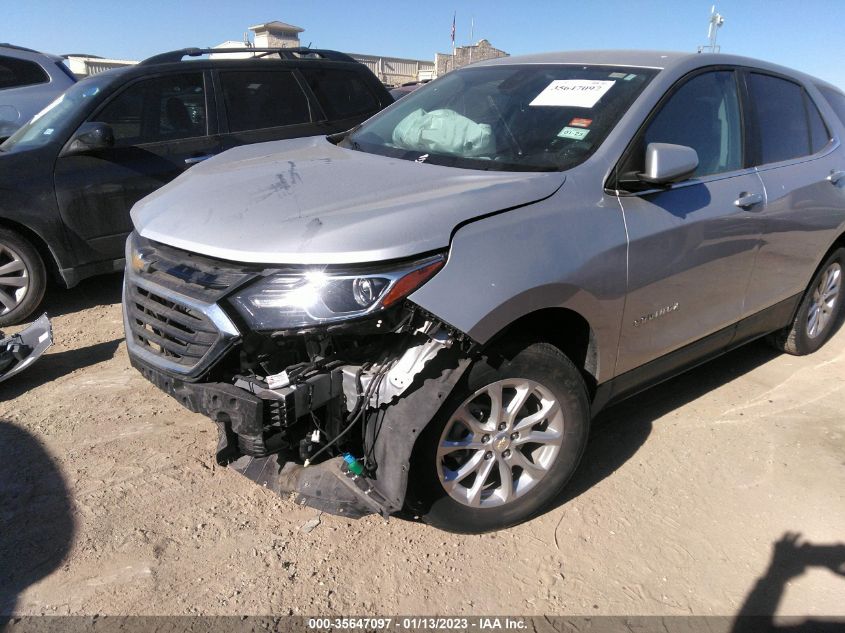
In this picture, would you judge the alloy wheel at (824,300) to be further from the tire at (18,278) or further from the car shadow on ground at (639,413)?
the tire at (18,278)

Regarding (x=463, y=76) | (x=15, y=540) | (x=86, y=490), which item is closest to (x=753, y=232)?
(x=463, y=76)

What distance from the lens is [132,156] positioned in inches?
201

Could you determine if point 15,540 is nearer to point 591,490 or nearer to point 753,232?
point 591,490

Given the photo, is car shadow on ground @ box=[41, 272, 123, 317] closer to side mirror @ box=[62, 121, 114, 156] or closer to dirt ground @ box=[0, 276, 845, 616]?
side mirror @ box=[62, 121, 114, 156]

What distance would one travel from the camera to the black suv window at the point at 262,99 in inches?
221

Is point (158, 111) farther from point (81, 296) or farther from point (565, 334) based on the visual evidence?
point (565, 334)

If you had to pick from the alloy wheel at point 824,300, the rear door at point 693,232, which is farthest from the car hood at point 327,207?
the alloy wheel at point 824,300

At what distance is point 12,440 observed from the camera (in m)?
3.30

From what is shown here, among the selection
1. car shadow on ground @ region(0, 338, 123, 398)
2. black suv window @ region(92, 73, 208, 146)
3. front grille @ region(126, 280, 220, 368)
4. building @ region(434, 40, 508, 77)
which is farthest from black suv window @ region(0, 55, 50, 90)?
building @ region(434, 40, 508, 77)

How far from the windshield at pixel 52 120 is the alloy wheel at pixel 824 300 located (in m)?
5.52

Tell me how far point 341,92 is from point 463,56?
2986 cm

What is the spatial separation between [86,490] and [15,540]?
14.1 inches

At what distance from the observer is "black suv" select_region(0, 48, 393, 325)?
476 cm

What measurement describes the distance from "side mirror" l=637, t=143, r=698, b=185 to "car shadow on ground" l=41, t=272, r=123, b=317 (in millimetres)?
4345
